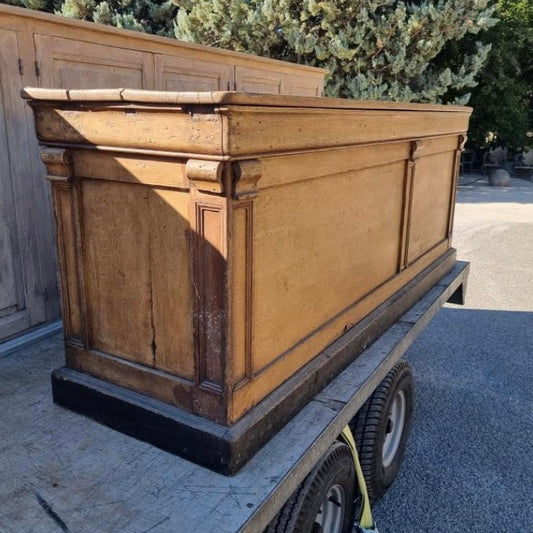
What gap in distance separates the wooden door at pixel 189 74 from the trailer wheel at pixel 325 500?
8.68 ft

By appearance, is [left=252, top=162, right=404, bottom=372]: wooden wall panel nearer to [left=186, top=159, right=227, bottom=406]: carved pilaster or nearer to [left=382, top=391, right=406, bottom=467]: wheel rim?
[left=186, top=159, right=227, bottom=406]: carved pilaster

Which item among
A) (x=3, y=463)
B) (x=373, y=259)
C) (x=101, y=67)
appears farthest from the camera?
(x=101, y=67)

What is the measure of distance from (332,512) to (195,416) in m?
0.95

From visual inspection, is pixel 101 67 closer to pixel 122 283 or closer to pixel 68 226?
pixel 68 226

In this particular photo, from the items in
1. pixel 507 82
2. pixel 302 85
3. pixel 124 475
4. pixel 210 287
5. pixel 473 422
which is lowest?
pixel 473 422

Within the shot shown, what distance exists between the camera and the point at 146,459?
6.38ft

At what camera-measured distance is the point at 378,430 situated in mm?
2932

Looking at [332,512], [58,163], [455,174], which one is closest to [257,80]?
[455,174]

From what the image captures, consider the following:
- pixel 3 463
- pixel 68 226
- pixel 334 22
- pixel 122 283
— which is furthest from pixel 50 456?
pixel 334 22

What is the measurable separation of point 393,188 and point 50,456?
2.20 m

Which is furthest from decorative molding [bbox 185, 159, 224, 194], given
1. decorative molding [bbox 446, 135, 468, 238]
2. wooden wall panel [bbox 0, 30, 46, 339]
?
decorative molding [bbox 446, 135, 468, 238]

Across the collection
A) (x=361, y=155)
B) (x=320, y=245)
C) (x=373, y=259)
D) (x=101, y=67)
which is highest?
(x=101, y=67)

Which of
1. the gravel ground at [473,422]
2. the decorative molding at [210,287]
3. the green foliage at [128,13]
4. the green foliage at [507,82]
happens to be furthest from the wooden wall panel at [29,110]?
the green foliage at [507,82]

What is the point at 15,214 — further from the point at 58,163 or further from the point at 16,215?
the point at 58,163
